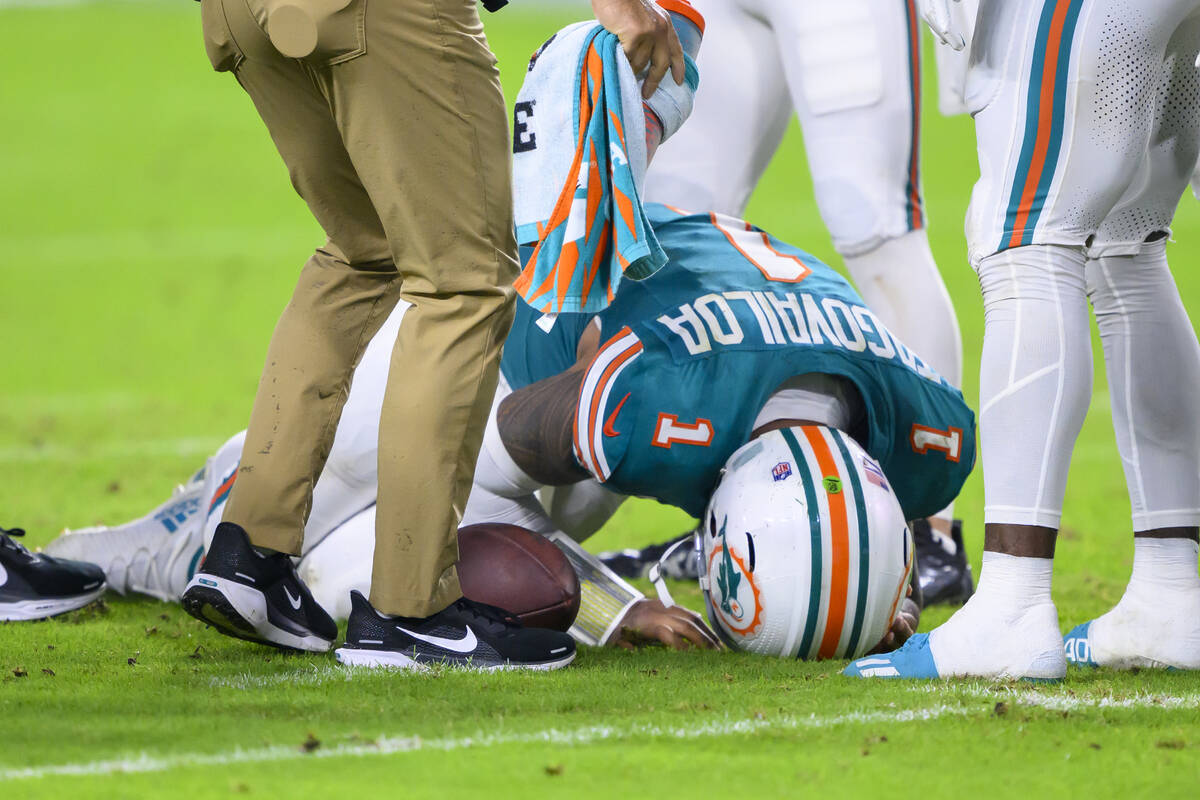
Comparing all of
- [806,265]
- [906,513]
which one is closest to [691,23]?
[806,265]

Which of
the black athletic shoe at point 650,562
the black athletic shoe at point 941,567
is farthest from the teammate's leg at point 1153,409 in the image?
the black athletic shoe at point 650,562

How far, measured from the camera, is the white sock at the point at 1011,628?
101 inches

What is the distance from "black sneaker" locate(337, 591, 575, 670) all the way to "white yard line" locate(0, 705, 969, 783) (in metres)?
0.52

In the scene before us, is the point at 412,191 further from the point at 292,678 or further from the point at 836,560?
the point at 836,560

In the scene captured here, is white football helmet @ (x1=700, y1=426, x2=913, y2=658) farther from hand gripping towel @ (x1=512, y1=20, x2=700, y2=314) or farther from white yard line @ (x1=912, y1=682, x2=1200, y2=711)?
hand gripping towel @ (x1=512, y1=20, x2=700, y2=314)

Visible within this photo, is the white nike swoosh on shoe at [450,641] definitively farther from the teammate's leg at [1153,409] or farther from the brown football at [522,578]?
the teammate's leg at [1153,409]

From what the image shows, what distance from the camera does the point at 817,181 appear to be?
4094 millimetres

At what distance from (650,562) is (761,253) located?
117cm

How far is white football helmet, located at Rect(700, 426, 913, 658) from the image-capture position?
2.85 m

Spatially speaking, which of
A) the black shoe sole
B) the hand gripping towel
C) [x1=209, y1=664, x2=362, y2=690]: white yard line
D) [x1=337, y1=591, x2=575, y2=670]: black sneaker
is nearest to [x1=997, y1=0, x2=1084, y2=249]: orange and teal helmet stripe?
the hand gripping towel

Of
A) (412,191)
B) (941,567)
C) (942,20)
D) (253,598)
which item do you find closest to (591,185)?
(412,191)

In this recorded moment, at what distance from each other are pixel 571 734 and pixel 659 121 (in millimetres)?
1440

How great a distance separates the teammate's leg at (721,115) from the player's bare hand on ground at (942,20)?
1538 millimetres

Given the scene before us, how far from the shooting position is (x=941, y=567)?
12.5 ft
